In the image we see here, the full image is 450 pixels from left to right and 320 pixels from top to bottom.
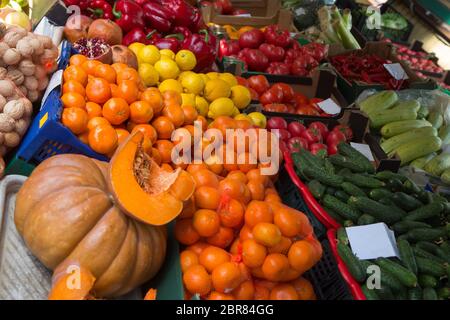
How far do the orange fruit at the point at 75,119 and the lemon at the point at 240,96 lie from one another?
3.78ft

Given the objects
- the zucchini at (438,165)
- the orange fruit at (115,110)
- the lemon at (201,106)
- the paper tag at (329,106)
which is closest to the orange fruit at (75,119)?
the orange fruit at (115,110)

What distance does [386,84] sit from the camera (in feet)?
13.0

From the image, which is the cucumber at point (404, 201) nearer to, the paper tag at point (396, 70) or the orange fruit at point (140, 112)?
the orange fruit at point (140, 112)

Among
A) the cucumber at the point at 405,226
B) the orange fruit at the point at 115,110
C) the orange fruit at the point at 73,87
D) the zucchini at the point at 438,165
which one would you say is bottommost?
the zucchini at the point at 438,165

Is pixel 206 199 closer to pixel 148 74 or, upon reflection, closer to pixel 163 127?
pixel 163 127

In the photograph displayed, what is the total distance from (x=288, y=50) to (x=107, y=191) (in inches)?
114

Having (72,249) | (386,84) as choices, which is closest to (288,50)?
(386,84)


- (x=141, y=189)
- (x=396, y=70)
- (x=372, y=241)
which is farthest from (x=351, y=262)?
(x=396, y=70)

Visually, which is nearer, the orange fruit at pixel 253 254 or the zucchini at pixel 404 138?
the orange fruit at pixel 253 254

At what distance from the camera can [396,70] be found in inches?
162

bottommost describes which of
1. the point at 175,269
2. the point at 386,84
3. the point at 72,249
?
the point at 386,84

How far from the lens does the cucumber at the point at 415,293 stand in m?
1.79

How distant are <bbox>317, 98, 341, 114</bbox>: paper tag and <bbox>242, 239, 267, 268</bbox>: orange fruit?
2.00 metres
